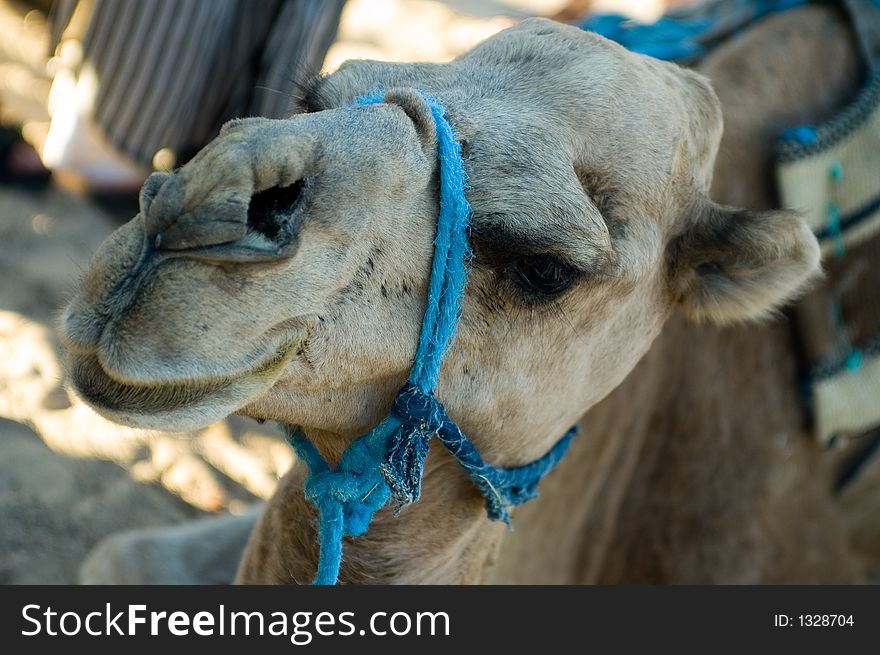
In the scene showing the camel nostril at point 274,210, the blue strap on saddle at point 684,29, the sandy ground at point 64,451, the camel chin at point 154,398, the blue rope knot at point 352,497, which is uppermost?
the camel nostril at point 274,210

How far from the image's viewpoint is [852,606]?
258cm

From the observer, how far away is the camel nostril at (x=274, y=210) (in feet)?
4.91

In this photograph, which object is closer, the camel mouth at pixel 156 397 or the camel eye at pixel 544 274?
the camel mouth at pixel 156 397

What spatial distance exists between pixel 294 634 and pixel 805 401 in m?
1.77

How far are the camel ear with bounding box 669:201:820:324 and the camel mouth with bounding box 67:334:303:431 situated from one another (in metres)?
1.04

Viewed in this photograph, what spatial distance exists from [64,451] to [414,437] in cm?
239

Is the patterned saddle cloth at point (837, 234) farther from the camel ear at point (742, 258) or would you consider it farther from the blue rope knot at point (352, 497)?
the blue rope knot at point (352, 497)

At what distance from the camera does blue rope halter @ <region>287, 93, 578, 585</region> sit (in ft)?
5.65

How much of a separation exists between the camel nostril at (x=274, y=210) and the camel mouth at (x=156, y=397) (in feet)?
0.67

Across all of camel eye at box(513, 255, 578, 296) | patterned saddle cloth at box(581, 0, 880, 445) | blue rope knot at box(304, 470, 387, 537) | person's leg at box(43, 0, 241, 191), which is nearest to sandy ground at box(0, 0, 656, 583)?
person's leg at box(43, 0, 241, 191)

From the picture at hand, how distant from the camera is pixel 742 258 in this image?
2152 mm

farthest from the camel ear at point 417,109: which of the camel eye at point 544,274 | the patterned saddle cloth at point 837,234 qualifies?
the patterned saddle cloth at point 837,234

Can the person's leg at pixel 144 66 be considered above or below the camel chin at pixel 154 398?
below

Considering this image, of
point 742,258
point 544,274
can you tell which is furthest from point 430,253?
point 742,258
